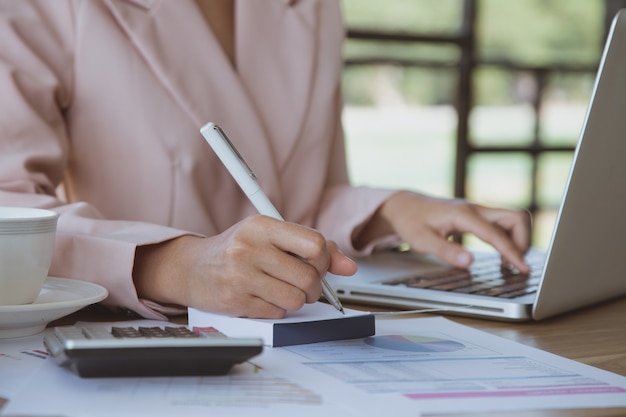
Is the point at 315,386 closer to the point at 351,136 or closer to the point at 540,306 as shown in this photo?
the point at 540,306

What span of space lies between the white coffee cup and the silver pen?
164mm

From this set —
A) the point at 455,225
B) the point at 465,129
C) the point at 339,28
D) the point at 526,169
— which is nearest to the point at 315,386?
the point at 455,225

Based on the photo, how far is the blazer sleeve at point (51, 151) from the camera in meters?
0.90

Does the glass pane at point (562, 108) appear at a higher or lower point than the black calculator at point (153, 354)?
higher

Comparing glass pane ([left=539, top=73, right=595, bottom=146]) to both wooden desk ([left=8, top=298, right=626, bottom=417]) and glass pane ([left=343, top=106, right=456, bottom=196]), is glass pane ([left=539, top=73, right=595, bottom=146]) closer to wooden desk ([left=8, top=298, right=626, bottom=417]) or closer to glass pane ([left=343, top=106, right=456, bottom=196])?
glass pane ([left=343, top=106, right=456, bottom=196])

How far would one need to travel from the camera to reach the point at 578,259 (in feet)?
3.14

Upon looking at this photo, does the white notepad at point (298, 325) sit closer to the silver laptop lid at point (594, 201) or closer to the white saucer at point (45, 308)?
the white saucer at point (45, 308)

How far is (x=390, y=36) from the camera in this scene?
3061 mm

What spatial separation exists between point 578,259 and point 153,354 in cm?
53

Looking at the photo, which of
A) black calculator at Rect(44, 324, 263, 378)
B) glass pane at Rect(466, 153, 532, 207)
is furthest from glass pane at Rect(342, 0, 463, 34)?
black calculator at Rect(44, 324, 263, 378)

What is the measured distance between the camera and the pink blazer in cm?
104

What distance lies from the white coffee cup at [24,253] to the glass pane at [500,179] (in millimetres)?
2635

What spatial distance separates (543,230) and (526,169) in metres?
0.28

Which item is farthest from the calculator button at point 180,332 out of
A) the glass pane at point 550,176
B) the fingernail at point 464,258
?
the glass pane at point 550,176
